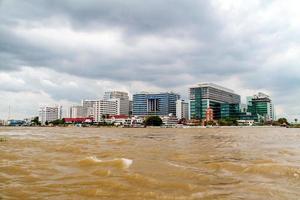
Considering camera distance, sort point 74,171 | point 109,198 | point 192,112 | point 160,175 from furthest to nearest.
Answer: point 192,112, point 74,171, point 160,175, point 109,198

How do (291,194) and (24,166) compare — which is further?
(24,166)

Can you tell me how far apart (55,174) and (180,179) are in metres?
4.54

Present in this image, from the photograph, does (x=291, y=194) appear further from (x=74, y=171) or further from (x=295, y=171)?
(x=74, y=171)

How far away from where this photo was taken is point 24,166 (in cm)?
1306

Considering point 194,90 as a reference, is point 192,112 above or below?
below

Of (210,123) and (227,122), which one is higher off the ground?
(227,122)

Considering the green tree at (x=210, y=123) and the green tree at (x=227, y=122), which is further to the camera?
the green tree at (x=227, y=122)

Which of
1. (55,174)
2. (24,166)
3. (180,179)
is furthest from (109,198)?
(24,166)

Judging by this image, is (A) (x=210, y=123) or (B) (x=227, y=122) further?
(B) (x=227, y=122)

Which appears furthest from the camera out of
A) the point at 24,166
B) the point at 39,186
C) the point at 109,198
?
the point at 24,166

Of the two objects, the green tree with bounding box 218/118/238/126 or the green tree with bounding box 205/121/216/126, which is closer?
the green tree with bounding box 205/121/216/126

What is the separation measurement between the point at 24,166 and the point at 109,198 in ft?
23.3

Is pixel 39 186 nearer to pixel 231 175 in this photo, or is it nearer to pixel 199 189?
pixel 199 189

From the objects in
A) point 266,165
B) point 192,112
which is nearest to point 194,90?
point 192,112
